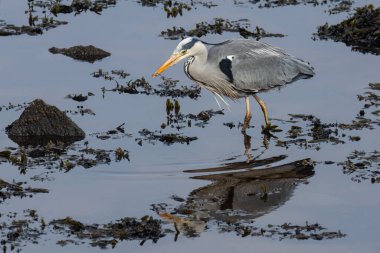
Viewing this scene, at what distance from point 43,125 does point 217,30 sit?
6325 mm

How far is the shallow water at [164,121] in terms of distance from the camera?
1108 centimetres

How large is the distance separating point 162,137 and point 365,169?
281cm

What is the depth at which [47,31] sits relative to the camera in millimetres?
19078

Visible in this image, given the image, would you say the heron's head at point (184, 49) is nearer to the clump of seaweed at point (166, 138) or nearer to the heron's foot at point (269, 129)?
the clump of seaweed at point (166, 138)

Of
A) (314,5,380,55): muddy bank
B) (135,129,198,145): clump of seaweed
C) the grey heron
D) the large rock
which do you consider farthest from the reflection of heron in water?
(314,5,380,55): muddy bank

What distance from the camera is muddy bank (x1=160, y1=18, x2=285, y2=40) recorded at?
62.0 ft

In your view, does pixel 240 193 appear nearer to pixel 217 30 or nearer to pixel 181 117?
pixel 181 117

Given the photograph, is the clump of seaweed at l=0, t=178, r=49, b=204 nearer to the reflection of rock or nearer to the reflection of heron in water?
the reflection of heron in water

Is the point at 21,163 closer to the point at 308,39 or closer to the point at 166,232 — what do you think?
the point at 166,232

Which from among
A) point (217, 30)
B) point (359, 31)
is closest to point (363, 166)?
point (359, 31)

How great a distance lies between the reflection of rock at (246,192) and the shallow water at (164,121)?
123 mm

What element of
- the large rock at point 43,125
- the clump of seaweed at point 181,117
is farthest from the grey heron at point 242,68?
the large rock at point 43,125

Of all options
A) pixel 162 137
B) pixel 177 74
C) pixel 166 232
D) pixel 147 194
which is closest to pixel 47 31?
pixel 177 74

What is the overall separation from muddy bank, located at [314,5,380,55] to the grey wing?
4.14 m
